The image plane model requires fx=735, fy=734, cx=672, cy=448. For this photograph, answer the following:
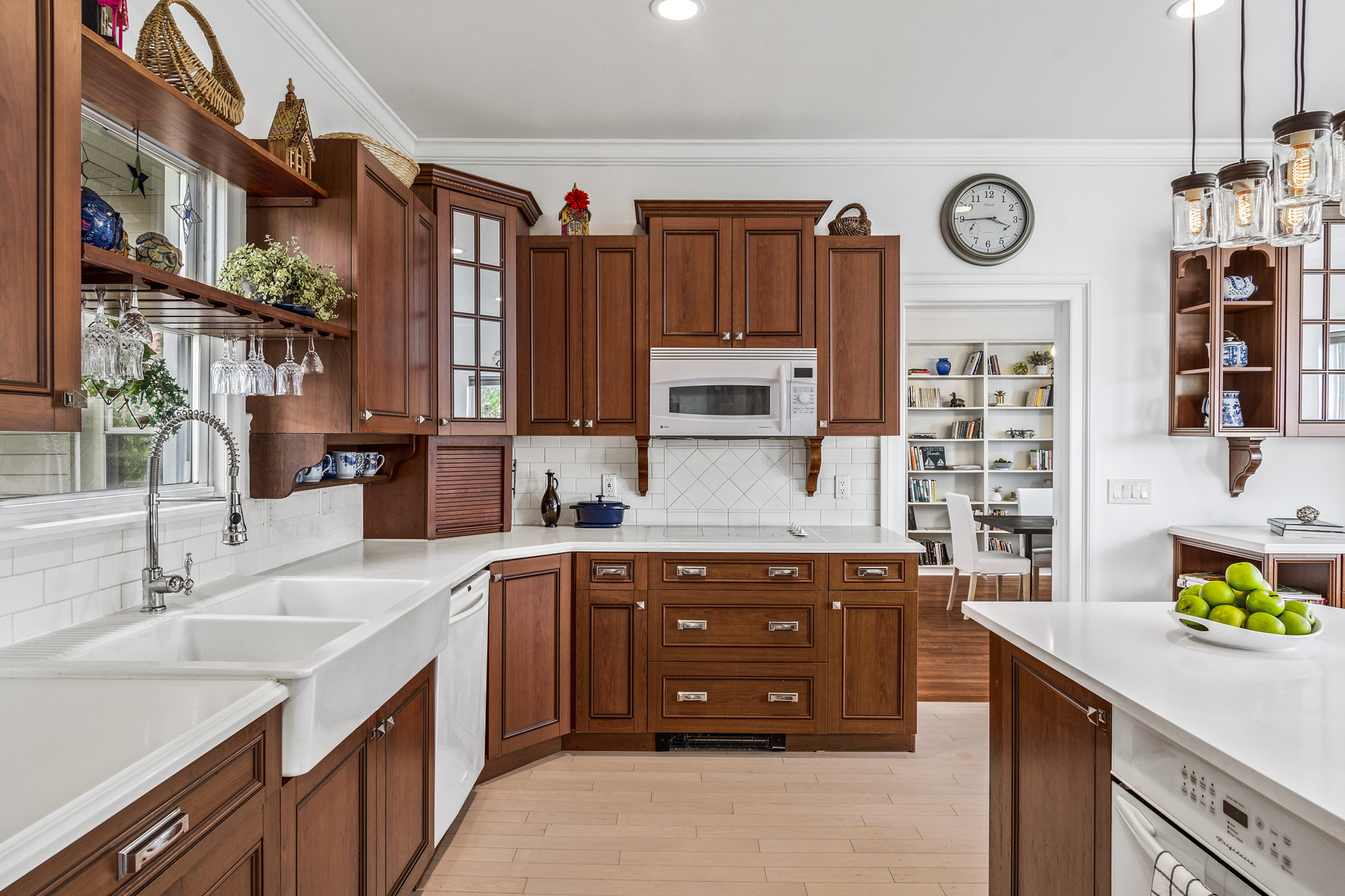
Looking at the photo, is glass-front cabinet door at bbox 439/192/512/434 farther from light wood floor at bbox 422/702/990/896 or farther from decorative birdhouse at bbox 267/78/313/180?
light wood floor at bbox 422/702/990/896

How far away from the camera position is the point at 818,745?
123 inches

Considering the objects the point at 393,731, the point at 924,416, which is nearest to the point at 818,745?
the point at 393,731

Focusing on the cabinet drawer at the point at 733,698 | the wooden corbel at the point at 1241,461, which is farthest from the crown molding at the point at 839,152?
the cabinet drawer at the point at 733,698

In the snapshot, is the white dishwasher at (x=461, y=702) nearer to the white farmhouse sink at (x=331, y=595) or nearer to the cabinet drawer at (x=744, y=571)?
the white farmhouse sink at (x=331, y=595)

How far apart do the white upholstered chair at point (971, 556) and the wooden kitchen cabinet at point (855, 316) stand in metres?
2.56

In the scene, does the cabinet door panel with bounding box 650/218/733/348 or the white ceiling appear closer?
the white ceiling

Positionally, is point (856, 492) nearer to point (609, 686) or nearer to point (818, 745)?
point (818, 745)

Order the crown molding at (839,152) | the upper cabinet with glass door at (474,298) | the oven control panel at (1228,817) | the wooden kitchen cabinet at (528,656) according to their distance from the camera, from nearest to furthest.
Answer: the oven control panel at (1228,817), the wooden kitchen cabinet at (528,656), the upper cabinet with glass door at (474,298), the crown molding at (839,152)

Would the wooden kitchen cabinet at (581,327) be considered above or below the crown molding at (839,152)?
below

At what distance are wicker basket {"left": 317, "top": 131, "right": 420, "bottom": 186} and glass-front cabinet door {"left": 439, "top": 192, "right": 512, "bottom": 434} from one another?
0.32 m

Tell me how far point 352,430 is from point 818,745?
2.24m

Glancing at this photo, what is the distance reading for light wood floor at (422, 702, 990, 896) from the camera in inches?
86.0

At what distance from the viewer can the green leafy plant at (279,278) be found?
190cm

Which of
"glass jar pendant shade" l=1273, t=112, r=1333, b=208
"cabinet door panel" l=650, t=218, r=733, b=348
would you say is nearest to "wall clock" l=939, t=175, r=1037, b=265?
"cabinet door panel" l=650, t=218, r=733, b=348
